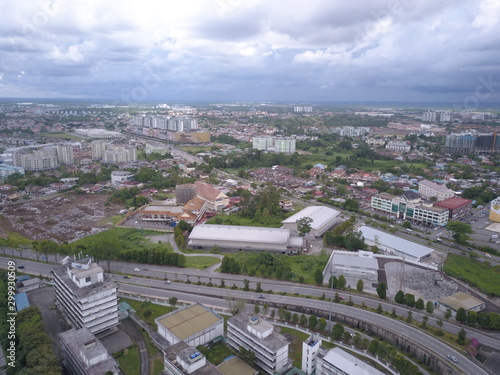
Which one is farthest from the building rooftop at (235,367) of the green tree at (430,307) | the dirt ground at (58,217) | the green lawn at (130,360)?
the dirt ground at (58,217)

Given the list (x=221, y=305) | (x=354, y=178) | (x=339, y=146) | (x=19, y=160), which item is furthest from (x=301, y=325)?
(x=339, y=146)

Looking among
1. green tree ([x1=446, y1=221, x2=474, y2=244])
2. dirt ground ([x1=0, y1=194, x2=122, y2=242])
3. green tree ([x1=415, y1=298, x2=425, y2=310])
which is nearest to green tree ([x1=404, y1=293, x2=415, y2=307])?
green tree ([x1=415, y1=298, x2=425, y2=310])

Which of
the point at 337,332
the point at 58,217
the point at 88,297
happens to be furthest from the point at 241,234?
the point at 58,217

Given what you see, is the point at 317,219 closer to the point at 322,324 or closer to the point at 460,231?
the point at 460,231

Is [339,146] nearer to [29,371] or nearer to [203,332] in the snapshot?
[203,332]

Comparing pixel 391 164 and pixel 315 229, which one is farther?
pixel 391 164
